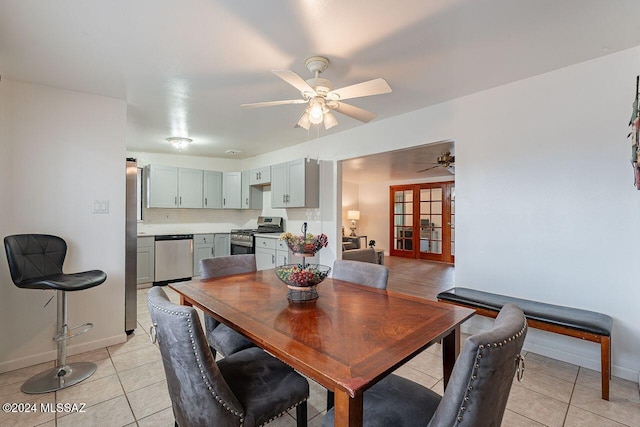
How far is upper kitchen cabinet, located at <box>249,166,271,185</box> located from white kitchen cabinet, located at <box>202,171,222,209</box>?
0.73 meters

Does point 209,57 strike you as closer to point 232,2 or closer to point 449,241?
point 232,2

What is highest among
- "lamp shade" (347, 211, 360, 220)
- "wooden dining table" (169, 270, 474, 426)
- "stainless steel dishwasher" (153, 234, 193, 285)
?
"lamp shade" (347, 211, 360, 220)

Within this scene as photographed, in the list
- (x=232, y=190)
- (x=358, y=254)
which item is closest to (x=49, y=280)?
(x=232, y=190)

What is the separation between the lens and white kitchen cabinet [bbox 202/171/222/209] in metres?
5.71

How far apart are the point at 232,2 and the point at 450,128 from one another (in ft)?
7.77

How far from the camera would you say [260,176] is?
17.8 ft

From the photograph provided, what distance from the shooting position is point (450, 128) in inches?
121

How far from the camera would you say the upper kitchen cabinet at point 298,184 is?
442cm

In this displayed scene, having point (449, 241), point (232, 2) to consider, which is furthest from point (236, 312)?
point (449, 241)

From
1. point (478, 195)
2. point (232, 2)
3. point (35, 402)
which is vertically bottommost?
point (35, 402)

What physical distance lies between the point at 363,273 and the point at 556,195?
1784 millimetres

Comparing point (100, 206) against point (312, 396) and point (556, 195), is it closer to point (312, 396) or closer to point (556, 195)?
point (312, 396)

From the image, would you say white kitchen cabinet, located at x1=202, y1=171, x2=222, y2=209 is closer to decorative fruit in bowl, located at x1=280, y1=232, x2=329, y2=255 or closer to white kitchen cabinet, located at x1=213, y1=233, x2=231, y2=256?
white kitchen cabinet, located at x1=213, y1=233, x2=231, y2=256

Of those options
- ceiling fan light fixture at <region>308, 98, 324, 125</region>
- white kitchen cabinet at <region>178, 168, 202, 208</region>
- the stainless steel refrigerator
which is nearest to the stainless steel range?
white kitchen cabinet at <region>178, 168, 202, 208</region>
